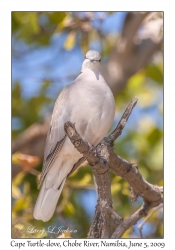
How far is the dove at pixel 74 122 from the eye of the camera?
3123 millimetres

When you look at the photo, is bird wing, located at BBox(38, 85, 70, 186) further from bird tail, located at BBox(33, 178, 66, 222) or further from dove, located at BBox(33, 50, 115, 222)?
bird tail, located at BBox(33, 178, 66, 222)

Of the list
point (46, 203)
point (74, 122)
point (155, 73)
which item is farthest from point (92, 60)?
point (155, 73)

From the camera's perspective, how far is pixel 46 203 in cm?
346

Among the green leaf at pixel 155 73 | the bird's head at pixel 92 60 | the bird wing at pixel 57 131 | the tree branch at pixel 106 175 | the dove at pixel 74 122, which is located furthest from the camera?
the green leaf at pixel 155 73

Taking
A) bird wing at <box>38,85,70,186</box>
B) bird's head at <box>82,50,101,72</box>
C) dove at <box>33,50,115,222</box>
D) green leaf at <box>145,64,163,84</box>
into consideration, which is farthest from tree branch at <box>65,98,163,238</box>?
green leaf at <box>145,64,163,84</box>

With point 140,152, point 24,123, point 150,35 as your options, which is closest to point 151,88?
point 150,35

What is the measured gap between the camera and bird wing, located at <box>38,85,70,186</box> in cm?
327

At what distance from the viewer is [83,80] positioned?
3275 mm

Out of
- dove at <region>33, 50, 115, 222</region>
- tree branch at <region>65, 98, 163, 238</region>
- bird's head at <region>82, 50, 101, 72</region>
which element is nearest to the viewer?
tree branch at <region>65, 98, 163, 238</region>

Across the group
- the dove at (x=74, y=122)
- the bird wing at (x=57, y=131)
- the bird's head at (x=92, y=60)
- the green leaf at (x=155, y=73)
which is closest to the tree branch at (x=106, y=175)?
the dove at (x=74, y=122)

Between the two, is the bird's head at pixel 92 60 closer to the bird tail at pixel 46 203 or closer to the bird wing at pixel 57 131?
the bird wing at pixel 57 131

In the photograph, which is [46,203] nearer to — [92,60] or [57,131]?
[57,131]

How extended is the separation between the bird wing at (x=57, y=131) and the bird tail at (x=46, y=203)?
0.24m
